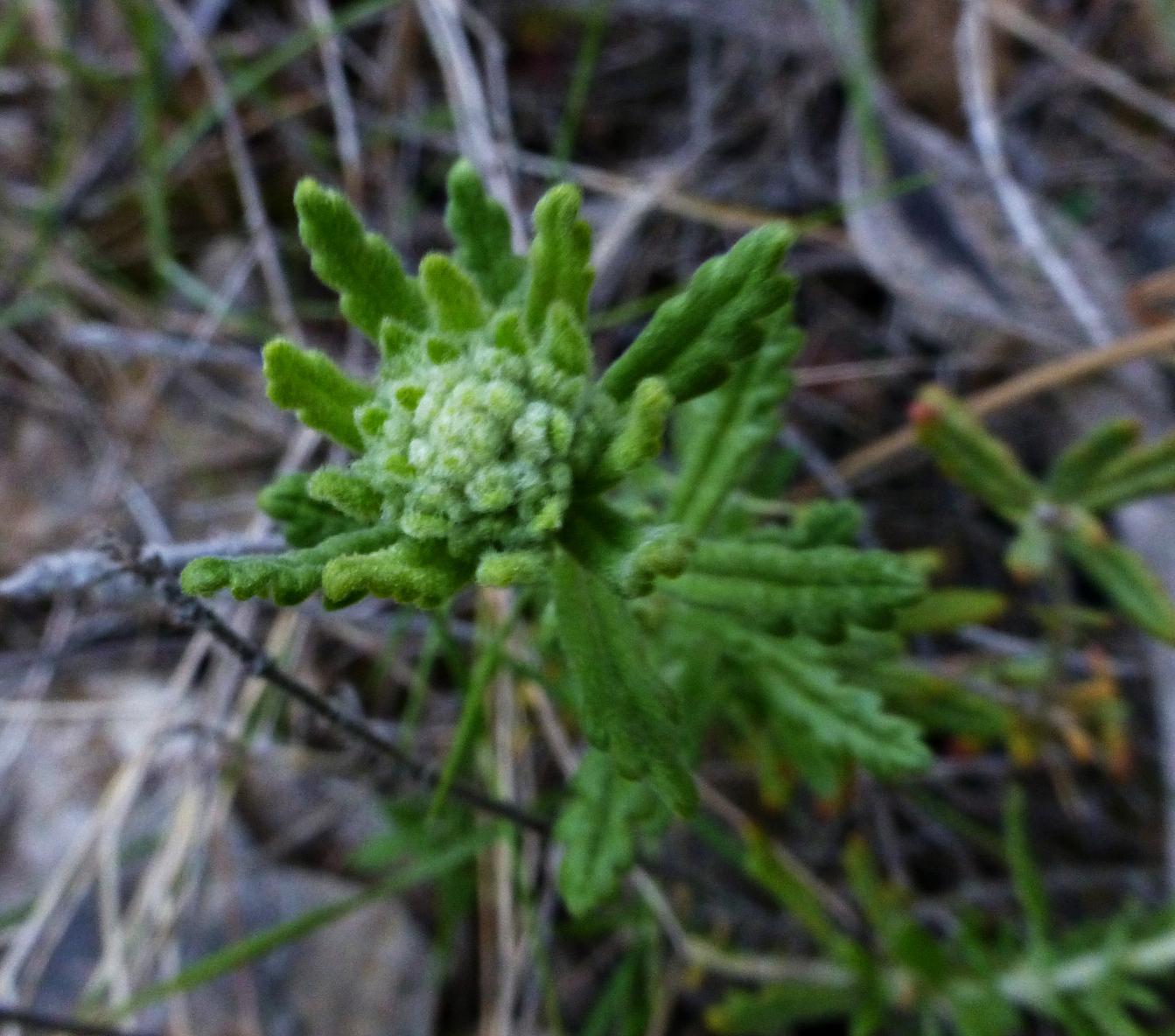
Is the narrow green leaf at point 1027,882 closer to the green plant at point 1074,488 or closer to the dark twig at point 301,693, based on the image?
the green plant at point 1074,488

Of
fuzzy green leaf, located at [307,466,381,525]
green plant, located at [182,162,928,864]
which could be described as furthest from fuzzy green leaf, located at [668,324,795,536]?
fuzzy green leaf, located at [307,466,381,525]

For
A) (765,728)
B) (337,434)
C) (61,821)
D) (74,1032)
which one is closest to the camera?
(337,434)

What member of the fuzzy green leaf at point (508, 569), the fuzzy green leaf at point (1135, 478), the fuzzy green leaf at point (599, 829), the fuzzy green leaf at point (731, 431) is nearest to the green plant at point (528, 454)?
the fuzzy green leaf at point (508, 569)

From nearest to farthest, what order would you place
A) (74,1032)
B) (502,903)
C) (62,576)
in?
(62,576) → (74,1032) → (502,903)

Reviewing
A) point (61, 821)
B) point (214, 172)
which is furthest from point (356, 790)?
point (214, 172)

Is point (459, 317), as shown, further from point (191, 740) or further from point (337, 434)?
point (191, 740)

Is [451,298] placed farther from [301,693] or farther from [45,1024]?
[45,1024]

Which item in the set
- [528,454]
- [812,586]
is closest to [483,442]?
[528,454]
